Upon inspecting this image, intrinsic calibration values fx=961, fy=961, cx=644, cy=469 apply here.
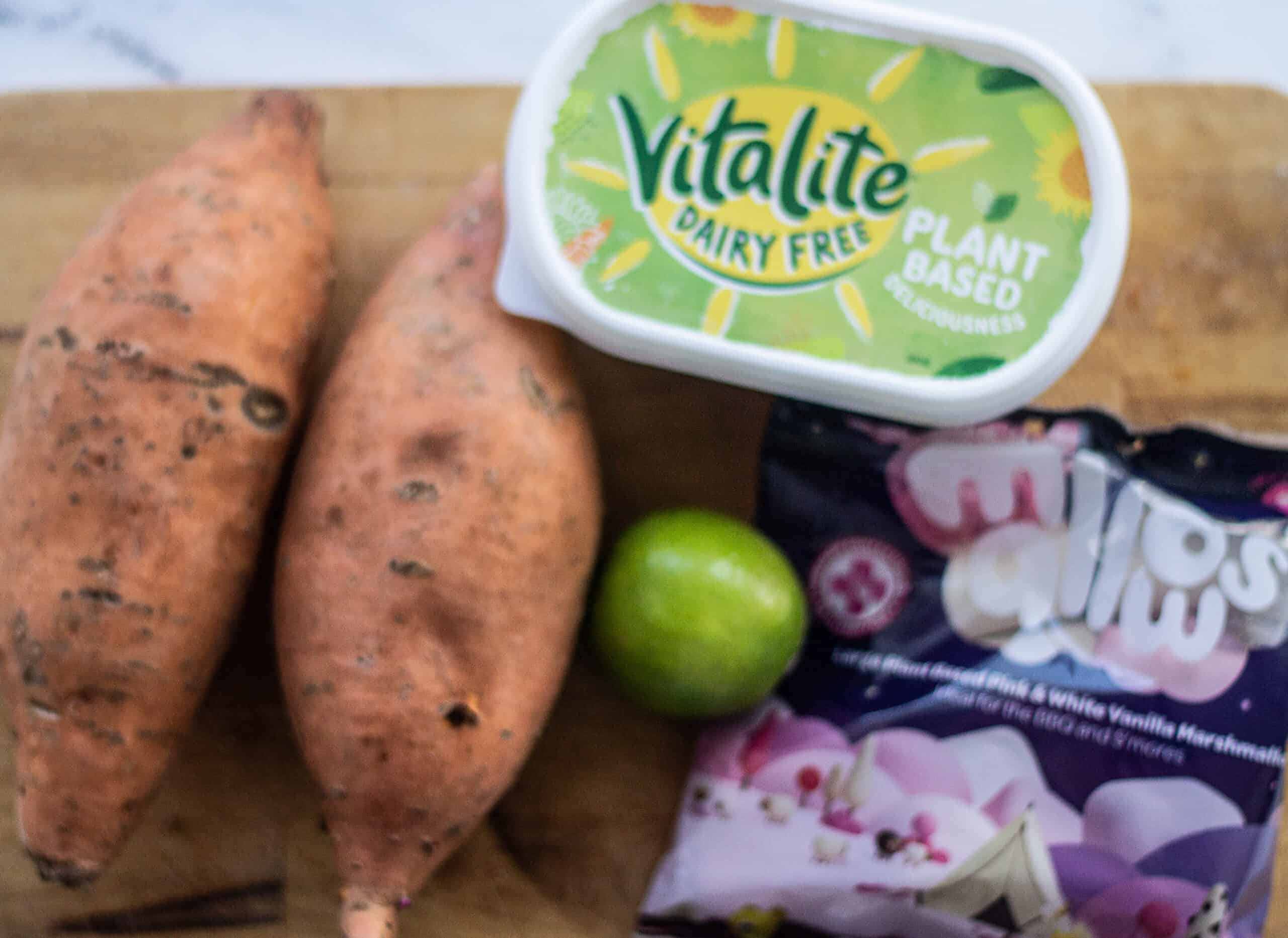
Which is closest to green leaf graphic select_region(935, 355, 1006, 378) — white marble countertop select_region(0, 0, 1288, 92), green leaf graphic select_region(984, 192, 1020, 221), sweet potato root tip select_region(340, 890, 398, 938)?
green leaf graphic select_region(984, 192, 1020, 221)

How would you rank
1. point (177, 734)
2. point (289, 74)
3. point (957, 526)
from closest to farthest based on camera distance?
point (177, 734) → point (957, 526) → point (289, 74)

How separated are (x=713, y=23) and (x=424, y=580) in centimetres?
49

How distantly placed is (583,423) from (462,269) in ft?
0.50

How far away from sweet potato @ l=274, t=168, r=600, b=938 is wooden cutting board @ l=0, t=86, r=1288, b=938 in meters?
0.12

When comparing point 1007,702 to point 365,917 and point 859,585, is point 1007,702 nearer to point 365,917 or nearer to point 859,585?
point 859,585

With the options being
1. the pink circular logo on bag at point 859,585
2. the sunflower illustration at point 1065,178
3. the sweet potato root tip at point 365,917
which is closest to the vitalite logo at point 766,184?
the sunflower illustration at point 1065,178

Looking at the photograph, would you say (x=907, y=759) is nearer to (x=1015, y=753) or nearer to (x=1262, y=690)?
(x=1015, y=753)

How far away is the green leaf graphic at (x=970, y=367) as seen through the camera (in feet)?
2.41

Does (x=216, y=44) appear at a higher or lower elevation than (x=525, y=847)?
higher

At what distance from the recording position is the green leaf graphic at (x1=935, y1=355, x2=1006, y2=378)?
734 mm

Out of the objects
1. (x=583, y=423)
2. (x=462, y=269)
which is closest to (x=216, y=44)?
(x=462, y=269)

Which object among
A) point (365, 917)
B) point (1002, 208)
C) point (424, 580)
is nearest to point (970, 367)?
point (1002, 208)

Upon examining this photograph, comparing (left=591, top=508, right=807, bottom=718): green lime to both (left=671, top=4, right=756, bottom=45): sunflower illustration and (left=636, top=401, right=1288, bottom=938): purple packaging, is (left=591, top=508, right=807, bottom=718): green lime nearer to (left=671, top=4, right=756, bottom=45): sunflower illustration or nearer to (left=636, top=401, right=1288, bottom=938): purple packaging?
(left=636, top=401, right=1288, bottom=938): purple packaging

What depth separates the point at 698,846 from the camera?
2.60ft
